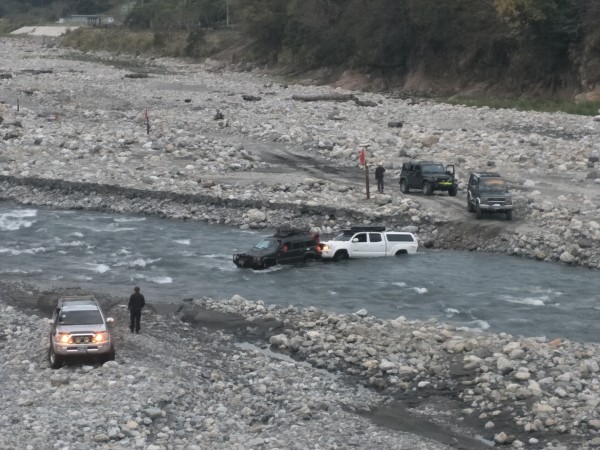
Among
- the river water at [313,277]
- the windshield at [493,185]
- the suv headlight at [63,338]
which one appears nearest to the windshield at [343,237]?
the river water at [313,277]

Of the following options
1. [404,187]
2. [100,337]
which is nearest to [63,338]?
[100,337]

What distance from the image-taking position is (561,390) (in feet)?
86.5

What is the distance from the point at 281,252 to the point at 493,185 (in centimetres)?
980

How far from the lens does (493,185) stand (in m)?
45.7

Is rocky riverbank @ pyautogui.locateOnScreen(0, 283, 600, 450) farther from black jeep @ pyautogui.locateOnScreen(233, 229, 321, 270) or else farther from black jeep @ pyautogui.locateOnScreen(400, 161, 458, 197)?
black jeep @ pyautogui.locateOnScreen(400, 161, 458, 197)

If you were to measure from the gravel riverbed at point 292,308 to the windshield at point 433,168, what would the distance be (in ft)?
4.29

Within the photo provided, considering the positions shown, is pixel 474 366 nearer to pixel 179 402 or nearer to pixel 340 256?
pixel 179 402

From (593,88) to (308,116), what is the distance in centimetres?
1988

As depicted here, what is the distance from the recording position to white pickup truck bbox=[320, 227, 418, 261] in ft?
135

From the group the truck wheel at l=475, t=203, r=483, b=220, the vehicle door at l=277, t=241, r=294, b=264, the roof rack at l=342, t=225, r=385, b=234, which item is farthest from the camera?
the truck wheel at l=475, t=203, r=483, b=220

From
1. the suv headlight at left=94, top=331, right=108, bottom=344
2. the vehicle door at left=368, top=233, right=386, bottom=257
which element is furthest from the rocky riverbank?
the vehicle door at left=368, top=233, right=386, bottom=257

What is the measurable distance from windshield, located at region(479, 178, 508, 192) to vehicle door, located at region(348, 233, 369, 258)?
6.34 metres

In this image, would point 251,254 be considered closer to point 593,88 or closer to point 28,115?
point 28,115

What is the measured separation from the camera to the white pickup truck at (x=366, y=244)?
41.2 metres
